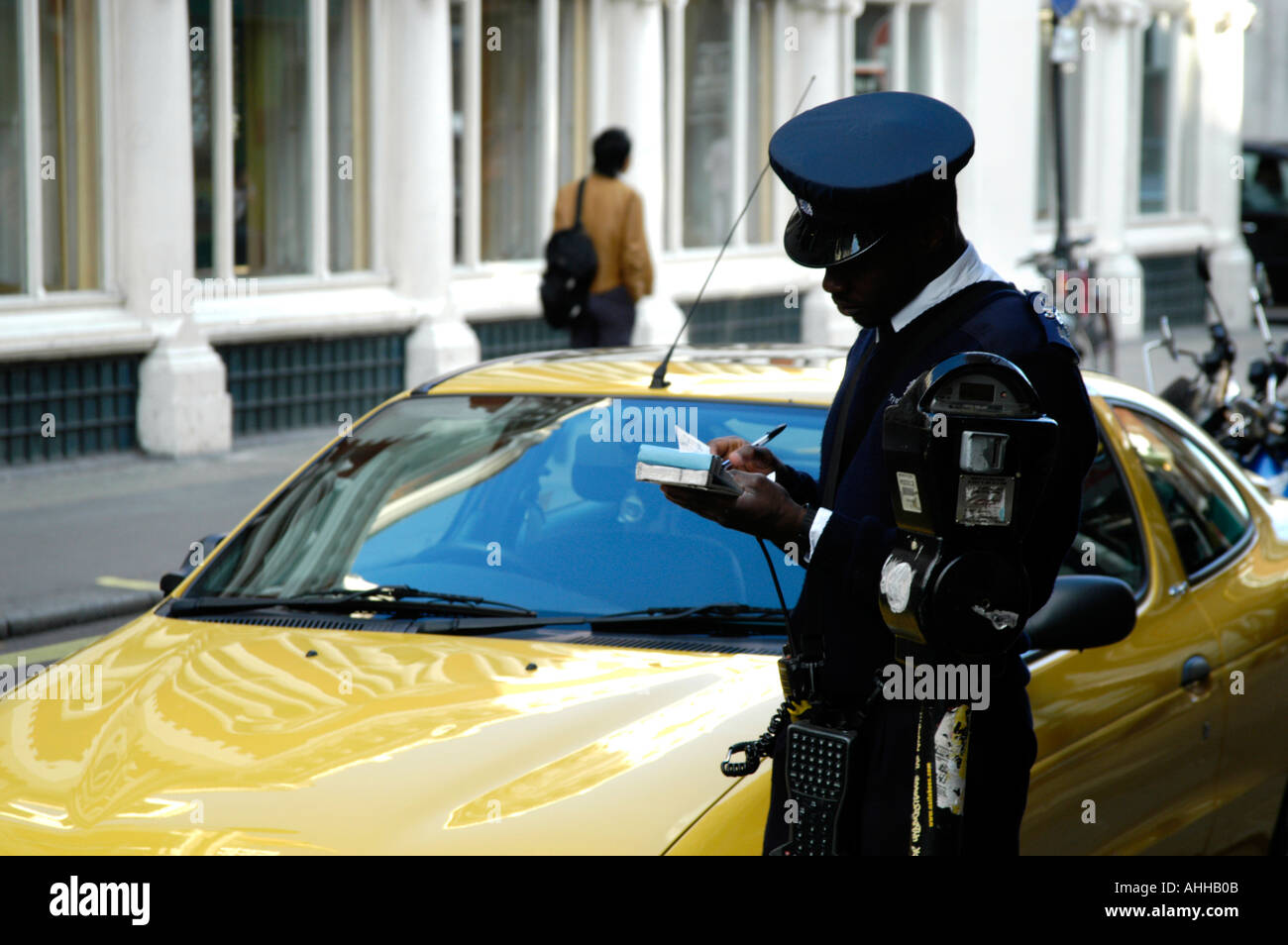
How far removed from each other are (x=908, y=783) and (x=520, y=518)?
61.3 inches

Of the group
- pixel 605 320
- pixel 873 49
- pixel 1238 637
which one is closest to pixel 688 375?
pixel 1238 637

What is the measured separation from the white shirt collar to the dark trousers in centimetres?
841

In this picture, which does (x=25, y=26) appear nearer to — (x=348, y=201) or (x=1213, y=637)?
(x=348, y=201)

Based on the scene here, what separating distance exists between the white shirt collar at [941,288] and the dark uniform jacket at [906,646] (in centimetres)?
1

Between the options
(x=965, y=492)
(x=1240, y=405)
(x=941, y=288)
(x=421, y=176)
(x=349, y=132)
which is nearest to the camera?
(x=965, y=492)

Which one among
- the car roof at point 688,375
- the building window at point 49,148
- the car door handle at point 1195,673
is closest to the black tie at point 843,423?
the car roof at point 688,375

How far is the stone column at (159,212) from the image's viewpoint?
40.6ft

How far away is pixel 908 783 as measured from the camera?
8.87 feet

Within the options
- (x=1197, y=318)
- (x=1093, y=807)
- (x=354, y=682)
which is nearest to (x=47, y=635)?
(x=354, y=682)

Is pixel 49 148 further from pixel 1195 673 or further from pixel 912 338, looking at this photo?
pixel 912 338

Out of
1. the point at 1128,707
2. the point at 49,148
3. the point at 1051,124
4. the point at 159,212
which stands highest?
the point at 1051,124

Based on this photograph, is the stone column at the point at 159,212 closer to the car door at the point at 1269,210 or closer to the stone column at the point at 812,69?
the stone column at the point at 812,69

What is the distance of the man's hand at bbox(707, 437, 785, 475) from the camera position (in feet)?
9.34
